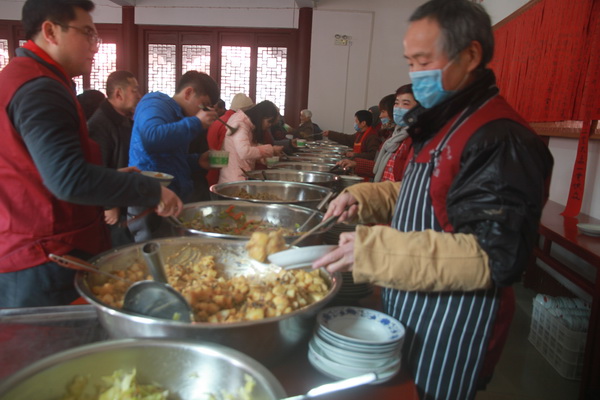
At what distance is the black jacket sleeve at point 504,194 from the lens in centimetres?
87

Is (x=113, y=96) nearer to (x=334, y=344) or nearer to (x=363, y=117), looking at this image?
(x=334, y=344)

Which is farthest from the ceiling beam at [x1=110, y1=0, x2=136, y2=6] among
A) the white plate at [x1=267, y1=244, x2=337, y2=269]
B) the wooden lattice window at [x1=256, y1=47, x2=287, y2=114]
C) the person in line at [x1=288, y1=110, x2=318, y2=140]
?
the white plate at [x1=267, y1=244, x2=337, y2=269]

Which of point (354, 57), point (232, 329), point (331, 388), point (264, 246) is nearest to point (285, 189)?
point (264, 246)

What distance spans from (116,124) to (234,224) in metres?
1.41

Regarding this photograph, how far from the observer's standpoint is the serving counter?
2.91 ft

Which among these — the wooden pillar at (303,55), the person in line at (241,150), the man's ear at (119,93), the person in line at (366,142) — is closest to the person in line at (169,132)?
the man's ear at (119,93)

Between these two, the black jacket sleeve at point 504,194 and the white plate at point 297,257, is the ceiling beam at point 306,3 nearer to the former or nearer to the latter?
the black jacket sleeve at point 504,194

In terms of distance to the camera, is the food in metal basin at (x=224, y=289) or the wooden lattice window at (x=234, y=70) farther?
the wooden lattice window at (x=234, y=70)

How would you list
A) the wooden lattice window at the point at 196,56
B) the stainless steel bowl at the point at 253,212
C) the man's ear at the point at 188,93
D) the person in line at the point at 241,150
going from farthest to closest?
1. the wooden lattice window at the point at 196,56
2. the person in line at the point at 241,150
3. the man's ear at the point at 188,93
4. the stainless steel bowl at the point at 253,212

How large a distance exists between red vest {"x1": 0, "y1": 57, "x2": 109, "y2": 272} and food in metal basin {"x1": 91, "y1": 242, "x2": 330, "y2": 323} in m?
→ 0.30

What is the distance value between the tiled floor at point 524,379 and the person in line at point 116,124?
2423mm

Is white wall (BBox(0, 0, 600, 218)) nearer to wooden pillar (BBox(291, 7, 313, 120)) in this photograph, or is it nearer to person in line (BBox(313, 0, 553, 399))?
wooden pillar (BBox(291, 7, 313, 120))

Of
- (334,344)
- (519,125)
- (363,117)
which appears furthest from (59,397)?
(363,117)

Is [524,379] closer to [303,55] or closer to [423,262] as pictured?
[423,262]
